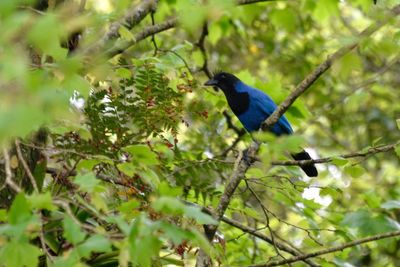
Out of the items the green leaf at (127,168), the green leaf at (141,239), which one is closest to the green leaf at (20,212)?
the green leaf at (141,239)

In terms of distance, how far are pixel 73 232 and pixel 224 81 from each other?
3.71m

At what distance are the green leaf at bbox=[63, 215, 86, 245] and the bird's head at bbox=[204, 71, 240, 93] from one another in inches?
140

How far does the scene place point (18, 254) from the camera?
8.33 feet

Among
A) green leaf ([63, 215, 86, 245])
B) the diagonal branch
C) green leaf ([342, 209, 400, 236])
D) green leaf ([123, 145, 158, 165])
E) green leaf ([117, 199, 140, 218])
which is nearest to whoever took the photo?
green leaf ([63, 215, 86, 245])

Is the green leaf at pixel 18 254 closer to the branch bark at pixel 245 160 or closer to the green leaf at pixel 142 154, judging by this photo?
the green leaf at pixel 142 154

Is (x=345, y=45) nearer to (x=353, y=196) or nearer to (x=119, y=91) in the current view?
(x=119, y=91)

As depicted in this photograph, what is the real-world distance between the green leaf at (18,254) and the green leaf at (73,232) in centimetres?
15

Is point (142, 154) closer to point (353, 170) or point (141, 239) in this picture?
point (141, 239)

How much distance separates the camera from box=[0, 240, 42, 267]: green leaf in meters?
2.50

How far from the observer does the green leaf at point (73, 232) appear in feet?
8.05

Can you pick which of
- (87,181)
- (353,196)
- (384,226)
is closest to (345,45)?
(87,181)

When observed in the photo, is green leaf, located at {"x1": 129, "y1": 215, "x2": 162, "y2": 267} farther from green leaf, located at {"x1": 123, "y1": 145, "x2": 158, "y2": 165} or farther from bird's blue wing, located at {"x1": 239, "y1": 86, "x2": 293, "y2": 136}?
bird's blue wing, located at {"x1": 239, "y1": 86, "x2": 293, "y2": 136}

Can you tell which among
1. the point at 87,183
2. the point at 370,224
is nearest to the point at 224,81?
the point at 370,224

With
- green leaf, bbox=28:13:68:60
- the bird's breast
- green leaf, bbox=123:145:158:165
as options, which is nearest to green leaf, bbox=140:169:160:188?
green leaf, bbox=123:145:158:165
